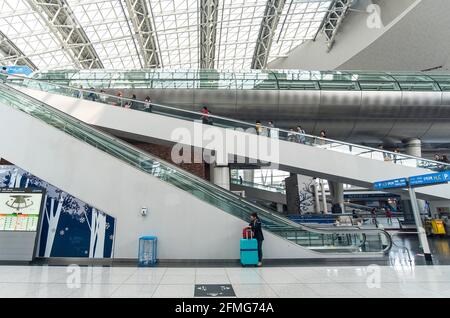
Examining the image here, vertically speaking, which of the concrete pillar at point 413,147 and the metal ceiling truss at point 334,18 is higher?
the metal ceiling truss at point 334,18

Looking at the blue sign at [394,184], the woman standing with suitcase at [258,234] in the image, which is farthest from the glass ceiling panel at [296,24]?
the woman standing with suitcase at [258,234]

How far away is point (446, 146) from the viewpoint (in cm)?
2080

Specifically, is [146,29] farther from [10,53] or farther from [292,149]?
[292,149]

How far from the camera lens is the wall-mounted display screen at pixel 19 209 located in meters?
7.32

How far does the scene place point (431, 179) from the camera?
7637mm

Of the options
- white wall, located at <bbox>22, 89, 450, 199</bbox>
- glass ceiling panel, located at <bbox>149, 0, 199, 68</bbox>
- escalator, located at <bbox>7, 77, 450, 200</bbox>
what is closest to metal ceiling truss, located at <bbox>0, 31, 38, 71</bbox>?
glass ceiling panel, located at <bbox>149, 0, 199, 68</bbox>

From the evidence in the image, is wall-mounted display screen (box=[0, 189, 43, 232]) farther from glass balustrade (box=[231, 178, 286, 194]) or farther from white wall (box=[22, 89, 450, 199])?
glass balustrade (box=[231, 178, 286, 194])

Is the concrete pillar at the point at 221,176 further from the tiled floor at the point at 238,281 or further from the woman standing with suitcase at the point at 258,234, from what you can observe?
the tiled floor at the point at 238,281

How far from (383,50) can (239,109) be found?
607 inches

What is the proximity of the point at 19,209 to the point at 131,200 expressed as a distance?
2.87 m

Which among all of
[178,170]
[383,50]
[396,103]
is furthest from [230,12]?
[178,170]

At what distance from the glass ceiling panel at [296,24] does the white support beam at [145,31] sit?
1307 cm
